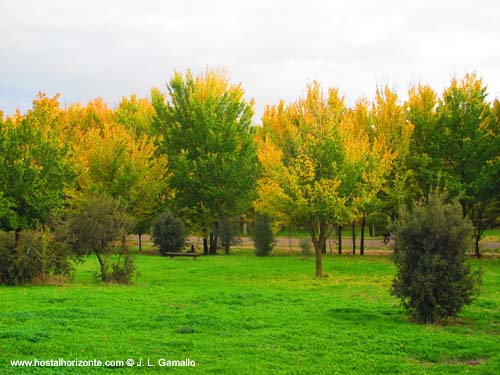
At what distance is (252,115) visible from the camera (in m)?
38.8

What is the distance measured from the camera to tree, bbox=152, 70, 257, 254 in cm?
3659

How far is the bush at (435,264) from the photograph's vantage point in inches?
464

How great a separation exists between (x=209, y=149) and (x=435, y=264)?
26.4 m

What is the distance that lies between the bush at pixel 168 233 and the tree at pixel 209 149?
12.1 feet

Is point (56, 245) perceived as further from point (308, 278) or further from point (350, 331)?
point (350, 331)

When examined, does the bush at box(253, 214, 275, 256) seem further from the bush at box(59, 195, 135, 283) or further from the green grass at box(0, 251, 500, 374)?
the green grass at box(0, 251, 500, 374)

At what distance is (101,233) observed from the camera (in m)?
18.5

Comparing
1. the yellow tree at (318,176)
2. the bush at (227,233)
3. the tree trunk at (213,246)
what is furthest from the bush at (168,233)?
the yellow tree at (318,176)

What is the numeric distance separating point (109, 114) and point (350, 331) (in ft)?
147

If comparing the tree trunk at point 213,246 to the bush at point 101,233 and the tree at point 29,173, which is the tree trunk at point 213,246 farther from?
the bush at point 101,233

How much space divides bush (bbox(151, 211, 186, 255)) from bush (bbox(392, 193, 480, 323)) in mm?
22203

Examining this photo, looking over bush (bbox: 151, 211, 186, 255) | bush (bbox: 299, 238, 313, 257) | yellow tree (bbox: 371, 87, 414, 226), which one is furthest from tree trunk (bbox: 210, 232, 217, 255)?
yellow tree (bbox: 371, 87, 414, 226)

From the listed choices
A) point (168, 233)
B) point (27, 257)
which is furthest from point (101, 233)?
point (168, 233)

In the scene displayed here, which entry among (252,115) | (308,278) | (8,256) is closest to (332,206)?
(308,278)
